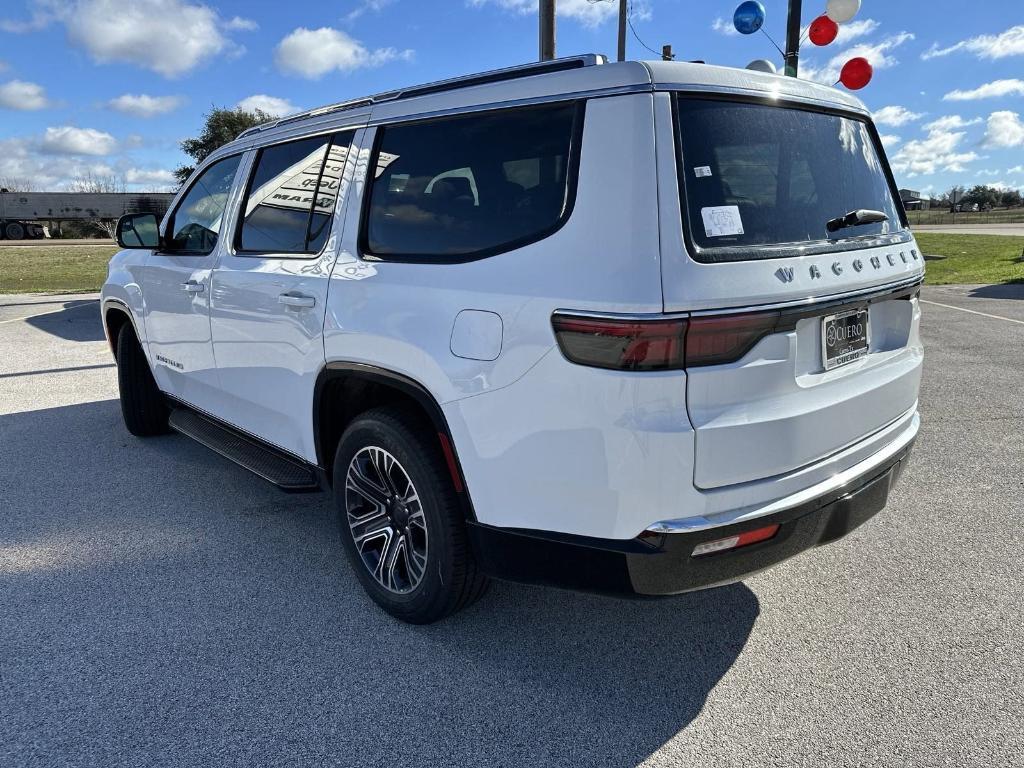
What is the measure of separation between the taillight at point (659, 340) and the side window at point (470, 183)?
1.21 feet

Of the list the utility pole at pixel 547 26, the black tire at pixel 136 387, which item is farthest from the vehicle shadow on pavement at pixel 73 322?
the utility pole at pixel 547 26

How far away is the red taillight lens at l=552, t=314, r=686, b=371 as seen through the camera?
1.99m

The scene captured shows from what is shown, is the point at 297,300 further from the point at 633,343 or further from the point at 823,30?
the point at 823,30

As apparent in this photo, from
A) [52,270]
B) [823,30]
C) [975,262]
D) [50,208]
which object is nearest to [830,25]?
[823,30]

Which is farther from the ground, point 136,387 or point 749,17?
point 749,17

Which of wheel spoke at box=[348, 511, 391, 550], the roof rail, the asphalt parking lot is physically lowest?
the asphalt parking lot

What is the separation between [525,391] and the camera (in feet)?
7.21

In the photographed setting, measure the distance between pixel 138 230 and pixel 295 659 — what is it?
10.3ft

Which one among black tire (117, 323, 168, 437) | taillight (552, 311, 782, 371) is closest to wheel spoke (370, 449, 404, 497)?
taillight (552, 311, 782, 371)

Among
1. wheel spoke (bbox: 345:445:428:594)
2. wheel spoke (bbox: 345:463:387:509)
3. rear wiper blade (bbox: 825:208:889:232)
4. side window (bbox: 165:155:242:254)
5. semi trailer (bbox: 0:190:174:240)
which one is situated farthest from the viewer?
semi trailer (bbox: 0:190:174:240)

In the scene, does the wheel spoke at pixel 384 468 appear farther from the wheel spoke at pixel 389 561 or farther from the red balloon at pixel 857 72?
the red balloon at pixel 857 72

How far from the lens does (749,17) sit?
9.39 m

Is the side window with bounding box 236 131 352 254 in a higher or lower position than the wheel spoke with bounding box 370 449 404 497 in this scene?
higher

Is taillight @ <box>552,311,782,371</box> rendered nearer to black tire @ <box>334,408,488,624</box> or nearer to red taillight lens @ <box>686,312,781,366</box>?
red taillight lens @ <box>686,312,781,366</box>
